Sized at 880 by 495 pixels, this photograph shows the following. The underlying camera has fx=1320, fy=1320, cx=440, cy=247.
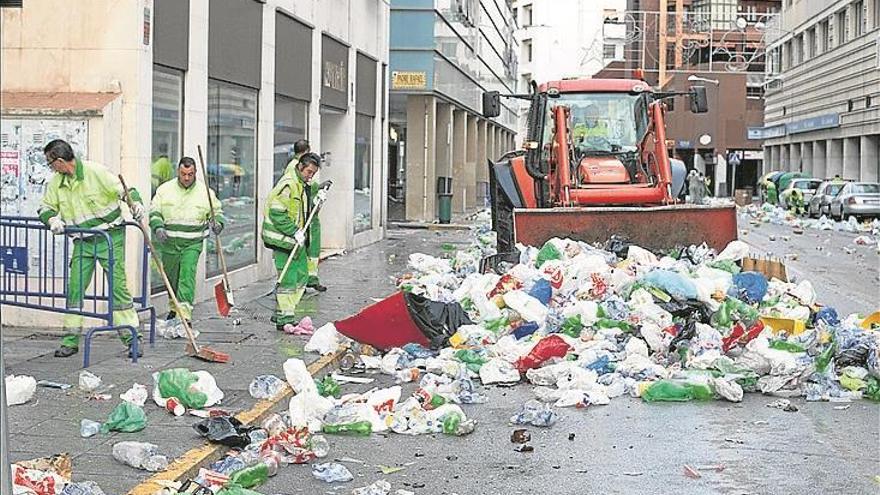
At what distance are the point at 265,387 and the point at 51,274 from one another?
3.15m

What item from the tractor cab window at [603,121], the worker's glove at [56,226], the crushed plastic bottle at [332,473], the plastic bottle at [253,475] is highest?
the tractor cab window at [603,121]

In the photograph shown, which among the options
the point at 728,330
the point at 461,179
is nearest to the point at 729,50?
the point at 461,179

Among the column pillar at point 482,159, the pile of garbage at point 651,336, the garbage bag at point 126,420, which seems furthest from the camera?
the column pillar at point 482,159

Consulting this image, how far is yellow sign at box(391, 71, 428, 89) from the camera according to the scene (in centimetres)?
3281

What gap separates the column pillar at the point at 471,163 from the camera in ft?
156

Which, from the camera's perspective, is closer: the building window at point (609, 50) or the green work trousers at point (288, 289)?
the green work trousers at point (288, 289)

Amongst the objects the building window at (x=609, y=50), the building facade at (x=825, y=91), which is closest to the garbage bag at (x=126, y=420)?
the building facade at (x=825, y=91)

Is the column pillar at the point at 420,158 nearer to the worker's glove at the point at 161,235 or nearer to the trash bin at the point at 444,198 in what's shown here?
the trash bin at the point at 444,198

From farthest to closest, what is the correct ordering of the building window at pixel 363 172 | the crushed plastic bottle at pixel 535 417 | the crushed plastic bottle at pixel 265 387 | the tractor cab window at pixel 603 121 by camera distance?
the building window at pixel 363 172
the tractor cab window at pixel 603 121
the crushed plastic bottle at pixel 265 387
the crushed plastic bottle at pixel 535 417

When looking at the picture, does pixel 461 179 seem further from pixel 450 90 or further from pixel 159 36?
pixel 159 36

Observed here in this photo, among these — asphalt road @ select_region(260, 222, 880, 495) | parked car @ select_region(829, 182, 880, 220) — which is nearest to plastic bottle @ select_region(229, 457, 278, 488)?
asphalt road @ select_region(260, 222, 880, 495)

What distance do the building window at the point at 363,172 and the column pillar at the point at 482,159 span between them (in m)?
25.7

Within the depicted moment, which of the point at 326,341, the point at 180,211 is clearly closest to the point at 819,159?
the point at 180,211

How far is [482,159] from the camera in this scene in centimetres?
5519
